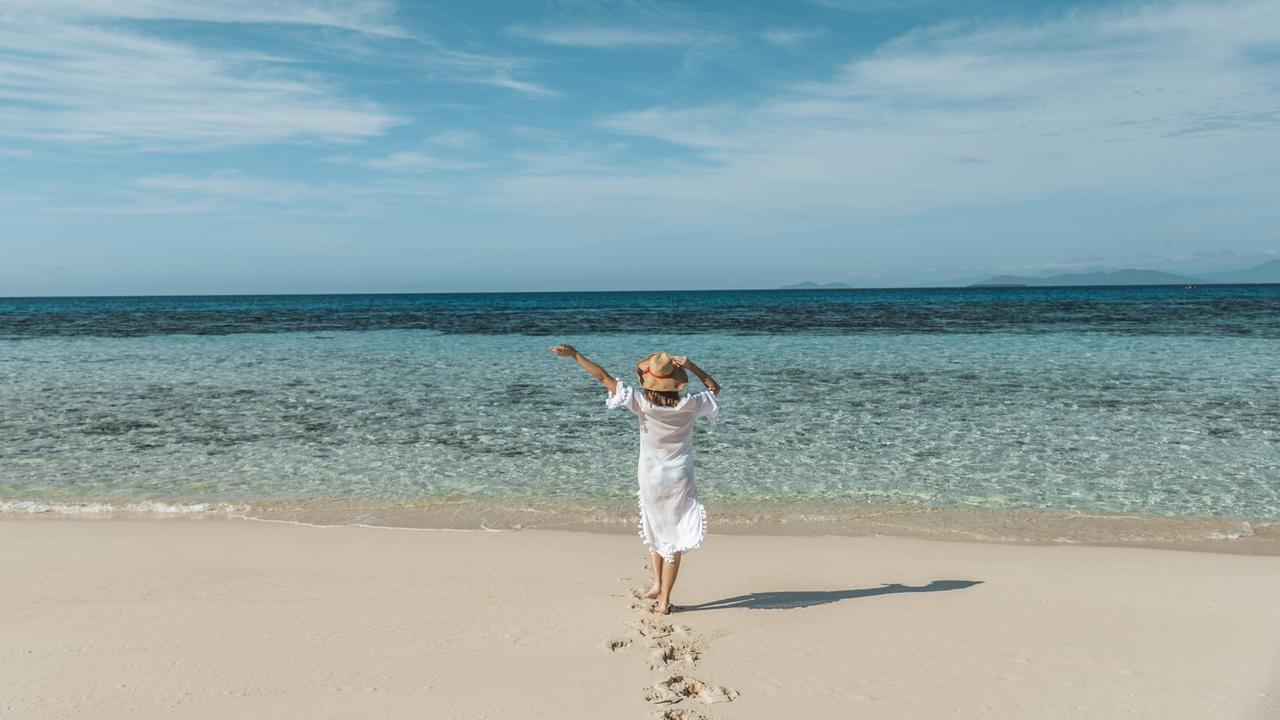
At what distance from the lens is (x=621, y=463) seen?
→ 11.4m

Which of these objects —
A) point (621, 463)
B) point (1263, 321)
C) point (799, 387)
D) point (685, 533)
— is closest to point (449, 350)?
point (799, 387)

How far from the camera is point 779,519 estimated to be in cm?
874

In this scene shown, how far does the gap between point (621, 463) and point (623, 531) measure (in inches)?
122

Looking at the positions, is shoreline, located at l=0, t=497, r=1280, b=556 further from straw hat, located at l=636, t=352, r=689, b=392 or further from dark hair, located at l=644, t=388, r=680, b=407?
straw hat, located at l=636, t=352, r=689, b=392

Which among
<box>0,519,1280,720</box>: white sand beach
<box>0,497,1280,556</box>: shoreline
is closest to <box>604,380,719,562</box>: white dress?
<box>0,519,1280,720</box>: white sand beach

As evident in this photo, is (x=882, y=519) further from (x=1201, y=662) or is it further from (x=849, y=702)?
(x=849, y=702)

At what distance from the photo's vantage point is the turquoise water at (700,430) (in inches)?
391

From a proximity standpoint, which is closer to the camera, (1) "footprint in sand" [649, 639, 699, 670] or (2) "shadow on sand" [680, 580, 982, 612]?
(1) "footprint in sand" [649, 639, 699, 670]

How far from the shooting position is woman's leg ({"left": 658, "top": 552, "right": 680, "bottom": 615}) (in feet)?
18.9

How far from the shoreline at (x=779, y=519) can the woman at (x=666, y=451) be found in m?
2.56

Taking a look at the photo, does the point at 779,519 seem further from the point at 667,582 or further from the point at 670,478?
the point at 670,478

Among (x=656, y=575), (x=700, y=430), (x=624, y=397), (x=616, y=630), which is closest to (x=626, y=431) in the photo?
(x=700, y=430)

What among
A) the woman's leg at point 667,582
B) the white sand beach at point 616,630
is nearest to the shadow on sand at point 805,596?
the white sand beach at point 616,630

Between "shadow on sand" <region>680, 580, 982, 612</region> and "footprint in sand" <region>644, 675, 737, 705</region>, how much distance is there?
130 centimetres
